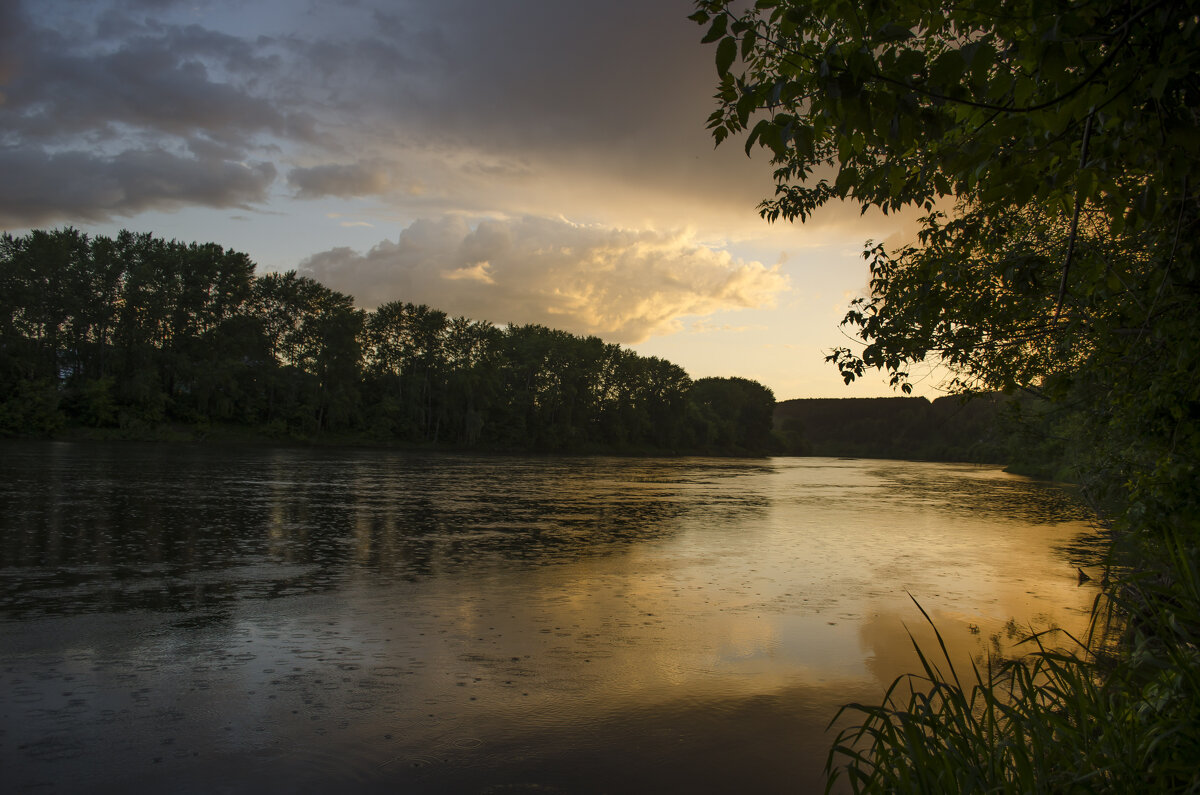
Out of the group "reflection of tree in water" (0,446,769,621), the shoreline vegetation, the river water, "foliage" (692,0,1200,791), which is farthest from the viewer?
the shoreline vegetation

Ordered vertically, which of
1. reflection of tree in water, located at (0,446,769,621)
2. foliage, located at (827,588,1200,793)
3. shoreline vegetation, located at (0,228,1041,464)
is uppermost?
shoreline vegetation, located at (0,228,1041,464)

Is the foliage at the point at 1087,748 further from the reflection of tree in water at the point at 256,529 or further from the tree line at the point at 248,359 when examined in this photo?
the tree line at the point at 248,359

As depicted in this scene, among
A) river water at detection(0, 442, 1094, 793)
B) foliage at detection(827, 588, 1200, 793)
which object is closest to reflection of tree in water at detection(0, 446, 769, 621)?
river water at detection(0, 442, 1094, 793)

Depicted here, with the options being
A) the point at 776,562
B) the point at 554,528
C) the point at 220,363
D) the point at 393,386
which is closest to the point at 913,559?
the point at 776,562

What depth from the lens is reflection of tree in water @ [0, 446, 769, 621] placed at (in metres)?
10.8

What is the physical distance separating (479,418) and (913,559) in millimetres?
78502

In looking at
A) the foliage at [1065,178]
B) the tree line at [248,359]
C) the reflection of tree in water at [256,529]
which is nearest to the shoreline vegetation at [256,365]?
the tree line at [248,359]

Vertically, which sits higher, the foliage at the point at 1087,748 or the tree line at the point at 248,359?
the tree line at the point at 248,359

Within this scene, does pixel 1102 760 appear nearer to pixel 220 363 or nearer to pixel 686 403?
pixel 220 363

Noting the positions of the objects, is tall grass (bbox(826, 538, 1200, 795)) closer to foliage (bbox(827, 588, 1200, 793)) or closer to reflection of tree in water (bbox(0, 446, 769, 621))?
foliage (bbox(827, 588, 1200, 793))

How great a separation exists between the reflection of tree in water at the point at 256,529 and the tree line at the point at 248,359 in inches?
1533

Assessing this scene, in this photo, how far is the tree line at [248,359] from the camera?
216 feet

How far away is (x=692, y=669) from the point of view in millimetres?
8031

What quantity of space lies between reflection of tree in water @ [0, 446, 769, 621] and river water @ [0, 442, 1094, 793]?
11 cm
